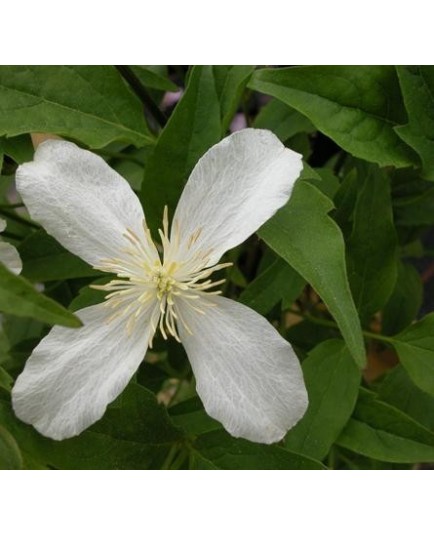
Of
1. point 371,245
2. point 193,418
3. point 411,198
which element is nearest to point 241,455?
point 193,418

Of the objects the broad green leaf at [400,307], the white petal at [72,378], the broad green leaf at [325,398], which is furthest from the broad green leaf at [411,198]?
the white petal at [72,378]

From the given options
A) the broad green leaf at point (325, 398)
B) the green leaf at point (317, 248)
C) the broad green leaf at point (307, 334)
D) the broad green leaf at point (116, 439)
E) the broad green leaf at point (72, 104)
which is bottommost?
the broad green leaf at point (116, 439)

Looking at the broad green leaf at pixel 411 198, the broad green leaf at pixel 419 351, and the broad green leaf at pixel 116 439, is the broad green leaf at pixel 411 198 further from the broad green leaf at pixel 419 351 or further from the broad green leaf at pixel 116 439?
the broad green leaf at pixel 116 439

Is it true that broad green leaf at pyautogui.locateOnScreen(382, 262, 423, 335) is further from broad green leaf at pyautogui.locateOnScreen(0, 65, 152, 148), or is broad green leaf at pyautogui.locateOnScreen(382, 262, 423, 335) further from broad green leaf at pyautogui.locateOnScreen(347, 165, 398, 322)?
broad green leaf at pyautogui.locateOnScreen(0, 65, 152, 148)

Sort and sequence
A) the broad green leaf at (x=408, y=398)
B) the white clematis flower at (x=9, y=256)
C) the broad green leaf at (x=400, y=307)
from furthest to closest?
1. the broad green leaf at (x=400, y=307)
2. the broad green leaf at (x=408, y=398)
3. the white clematis flower at (x=9, y=256)

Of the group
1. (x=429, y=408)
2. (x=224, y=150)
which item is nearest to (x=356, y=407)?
(x=429, y=408)
